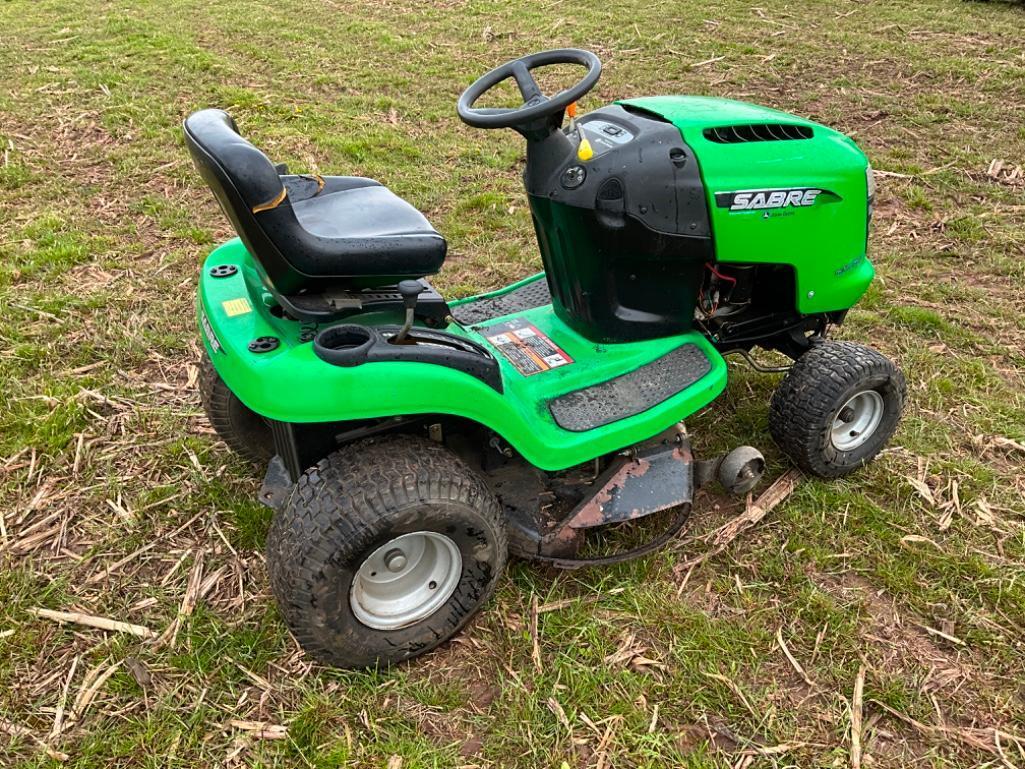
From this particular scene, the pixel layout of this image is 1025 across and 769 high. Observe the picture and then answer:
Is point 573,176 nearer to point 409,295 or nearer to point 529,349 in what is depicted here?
point 529,349

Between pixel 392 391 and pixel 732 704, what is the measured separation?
4.16ft

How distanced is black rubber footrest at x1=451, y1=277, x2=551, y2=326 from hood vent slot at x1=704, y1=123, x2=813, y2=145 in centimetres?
85

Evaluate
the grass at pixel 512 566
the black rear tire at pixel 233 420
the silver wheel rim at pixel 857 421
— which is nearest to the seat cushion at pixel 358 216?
the black rear tire at pixel 233 420

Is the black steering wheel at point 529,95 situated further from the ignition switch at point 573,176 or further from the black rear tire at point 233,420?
the black rear tire at point 233,420

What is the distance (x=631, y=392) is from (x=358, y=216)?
1.02 metres

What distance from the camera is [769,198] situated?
102 inches

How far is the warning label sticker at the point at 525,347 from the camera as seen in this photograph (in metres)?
2.71

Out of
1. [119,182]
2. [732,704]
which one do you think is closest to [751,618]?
[732,704]

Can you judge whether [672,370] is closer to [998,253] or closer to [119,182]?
[998,253]

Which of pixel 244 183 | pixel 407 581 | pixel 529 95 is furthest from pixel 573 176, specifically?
pixel 407 581

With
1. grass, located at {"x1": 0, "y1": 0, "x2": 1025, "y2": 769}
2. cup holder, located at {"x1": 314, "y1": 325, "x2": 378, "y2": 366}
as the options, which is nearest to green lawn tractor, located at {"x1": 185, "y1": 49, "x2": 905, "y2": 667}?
cup holder, located at {"x1": 314, "y1": 325, "x2": 378, "y2": 366}

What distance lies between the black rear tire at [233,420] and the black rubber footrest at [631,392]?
1081mm

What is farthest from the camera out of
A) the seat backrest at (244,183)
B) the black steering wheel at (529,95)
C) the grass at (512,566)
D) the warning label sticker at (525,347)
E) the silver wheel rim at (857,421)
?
the silver wheel rim at (857,421)

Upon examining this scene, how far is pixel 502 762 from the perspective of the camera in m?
2.09
